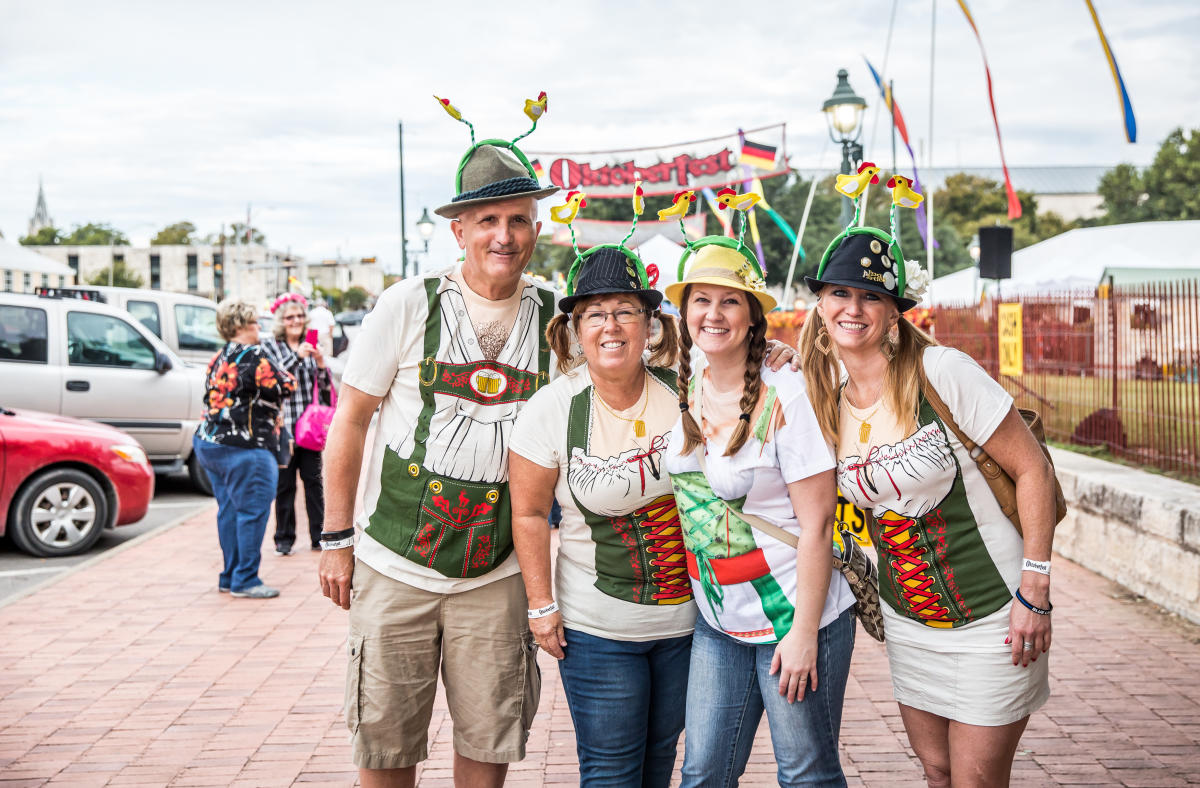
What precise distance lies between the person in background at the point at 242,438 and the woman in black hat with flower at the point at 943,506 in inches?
186

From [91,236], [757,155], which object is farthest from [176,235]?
[757,155]

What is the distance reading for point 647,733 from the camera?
2.96 metres

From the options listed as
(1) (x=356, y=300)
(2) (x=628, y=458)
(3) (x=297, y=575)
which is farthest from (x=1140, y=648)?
(1) (x=356, y=300)

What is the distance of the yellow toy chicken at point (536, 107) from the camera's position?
10.7 feet

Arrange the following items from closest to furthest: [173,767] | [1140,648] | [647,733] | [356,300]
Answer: [647,733] < [173,767] < [1140,648] < [356,300]

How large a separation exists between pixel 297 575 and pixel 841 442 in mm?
5695

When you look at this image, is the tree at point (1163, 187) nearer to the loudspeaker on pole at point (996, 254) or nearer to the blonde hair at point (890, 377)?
the loudspeaker on pole at point (996, 254)

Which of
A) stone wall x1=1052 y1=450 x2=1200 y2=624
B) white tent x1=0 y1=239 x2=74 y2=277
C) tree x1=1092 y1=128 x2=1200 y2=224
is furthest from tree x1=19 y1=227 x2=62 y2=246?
stone wall x1=1052 y1=450 x2=1200 y2=624

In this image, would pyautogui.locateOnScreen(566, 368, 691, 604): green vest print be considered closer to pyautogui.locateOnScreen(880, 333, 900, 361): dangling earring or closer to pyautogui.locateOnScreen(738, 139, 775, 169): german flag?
pyautogui.locateOnScreen(880, 333, 900, 361): dangling earring

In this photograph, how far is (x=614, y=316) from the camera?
9.34 feet

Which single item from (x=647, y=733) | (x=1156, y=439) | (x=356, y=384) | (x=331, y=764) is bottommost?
(x=331, y=764)

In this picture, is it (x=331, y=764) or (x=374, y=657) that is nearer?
(x=374, y=657)

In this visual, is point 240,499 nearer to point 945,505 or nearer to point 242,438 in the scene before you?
point 242,438

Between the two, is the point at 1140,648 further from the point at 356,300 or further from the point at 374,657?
the point at 356,300
